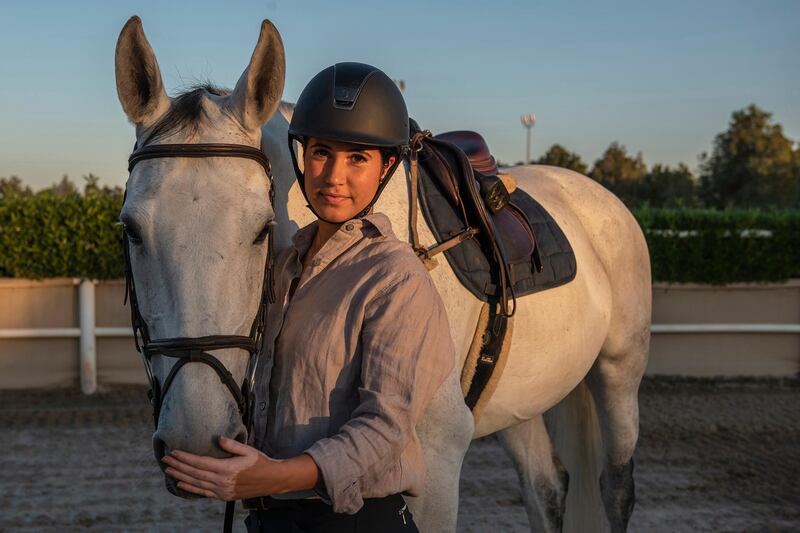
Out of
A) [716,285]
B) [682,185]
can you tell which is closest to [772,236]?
[716,285]

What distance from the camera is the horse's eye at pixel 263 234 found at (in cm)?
176

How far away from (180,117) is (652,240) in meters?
8.27

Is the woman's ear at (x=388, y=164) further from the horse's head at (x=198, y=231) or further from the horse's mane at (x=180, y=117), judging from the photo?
the horse's mane at (x=180, y=117)

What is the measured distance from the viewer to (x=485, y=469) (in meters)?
5.99

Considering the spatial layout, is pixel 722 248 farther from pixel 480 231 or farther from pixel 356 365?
pixel 356 365

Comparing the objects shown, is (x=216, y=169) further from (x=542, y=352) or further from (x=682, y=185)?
(x=682, y=185)

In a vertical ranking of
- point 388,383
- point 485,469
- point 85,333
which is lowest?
point 485,469

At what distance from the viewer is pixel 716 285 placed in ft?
30.3

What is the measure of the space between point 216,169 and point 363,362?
59 cm

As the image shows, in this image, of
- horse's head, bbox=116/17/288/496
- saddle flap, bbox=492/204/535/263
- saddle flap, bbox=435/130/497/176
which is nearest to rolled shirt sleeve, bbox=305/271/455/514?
horse's head, bbox=116/17/288/496

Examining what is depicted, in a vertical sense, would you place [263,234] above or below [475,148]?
below

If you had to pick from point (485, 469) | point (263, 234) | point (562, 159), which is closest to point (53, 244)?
point (485, 469)

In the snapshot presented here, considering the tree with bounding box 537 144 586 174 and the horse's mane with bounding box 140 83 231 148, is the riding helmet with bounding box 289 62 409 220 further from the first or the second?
the tree with bounding box 537 144 586 174

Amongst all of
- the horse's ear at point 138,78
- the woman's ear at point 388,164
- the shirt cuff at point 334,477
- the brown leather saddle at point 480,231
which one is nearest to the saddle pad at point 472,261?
the brown leather saddle at point 480,231
